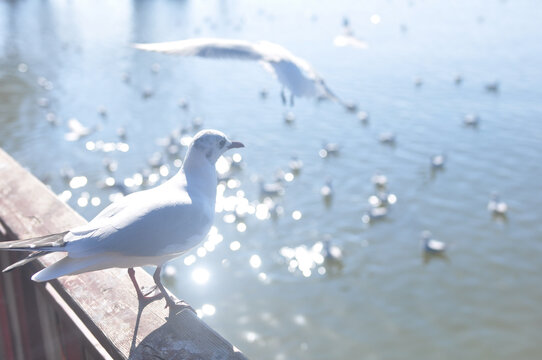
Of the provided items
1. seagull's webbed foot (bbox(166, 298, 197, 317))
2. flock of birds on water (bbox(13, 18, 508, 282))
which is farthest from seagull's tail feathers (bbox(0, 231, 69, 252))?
flock of birds on water (bbox(13, 18, 508, 282))

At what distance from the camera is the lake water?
8.62 m

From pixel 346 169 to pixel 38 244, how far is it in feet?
36.9

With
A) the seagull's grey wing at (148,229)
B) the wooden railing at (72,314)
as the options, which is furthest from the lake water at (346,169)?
the seagull's grey wing at (148,229)

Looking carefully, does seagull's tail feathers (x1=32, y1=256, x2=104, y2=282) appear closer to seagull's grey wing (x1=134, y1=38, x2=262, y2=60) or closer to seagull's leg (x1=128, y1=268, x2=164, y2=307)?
seagull's leg (x1=128, y1=268, x2=164, y2=307)

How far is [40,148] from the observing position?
578 inches

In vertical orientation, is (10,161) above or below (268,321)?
above

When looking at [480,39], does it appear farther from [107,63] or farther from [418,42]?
[107,63]

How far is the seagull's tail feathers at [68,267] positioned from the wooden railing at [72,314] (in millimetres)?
155

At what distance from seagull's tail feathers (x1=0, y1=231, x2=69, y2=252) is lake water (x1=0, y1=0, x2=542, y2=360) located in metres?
6.31

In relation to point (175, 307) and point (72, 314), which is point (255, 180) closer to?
point (175, 307)

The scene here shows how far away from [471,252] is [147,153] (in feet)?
27.3

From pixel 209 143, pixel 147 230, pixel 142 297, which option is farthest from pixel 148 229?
pixel 209 143

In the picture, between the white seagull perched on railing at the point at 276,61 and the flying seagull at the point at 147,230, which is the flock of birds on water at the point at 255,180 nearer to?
the white seagull perched on railing at the point at 276,61

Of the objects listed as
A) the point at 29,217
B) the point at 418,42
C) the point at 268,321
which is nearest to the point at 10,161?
the point at 29,217
